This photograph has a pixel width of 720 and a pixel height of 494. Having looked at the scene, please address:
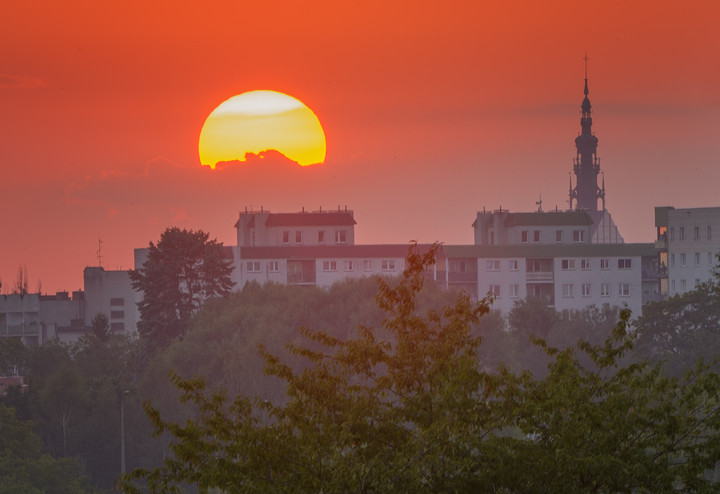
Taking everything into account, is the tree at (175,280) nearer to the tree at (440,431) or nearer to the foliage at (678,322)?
the foliage at (678,322)

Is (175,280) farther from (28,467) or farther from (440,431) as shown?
(440,431)

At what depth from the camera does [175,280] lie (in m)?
175

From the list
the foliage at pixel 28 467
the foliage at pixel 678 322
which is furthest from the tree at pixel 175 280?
the foliage at pixel 28 467

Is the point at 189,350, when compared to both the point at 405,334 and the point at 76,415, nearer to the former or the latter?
the point at 76,415

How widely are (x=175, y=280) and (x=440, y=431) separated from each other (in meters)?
143

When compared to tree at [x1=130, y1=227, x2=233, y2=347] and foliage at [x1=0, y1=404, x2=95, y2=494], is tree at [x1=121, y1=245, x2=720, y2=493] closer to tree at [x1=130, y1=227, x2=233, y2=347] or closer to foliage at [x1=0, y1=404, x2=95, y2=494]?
foliage at [x1=0, y1=404, x2=95, y2=494]

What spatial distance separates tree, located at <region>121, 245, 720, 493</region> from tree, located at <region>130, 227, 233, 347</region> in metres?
135

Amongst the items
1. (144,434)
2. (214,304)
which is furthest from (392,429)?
(214,304)

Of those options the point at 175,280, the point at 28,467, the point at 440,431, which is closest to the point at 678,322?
the point at 175,280

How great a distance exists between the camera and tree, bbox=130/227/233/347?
172 metres

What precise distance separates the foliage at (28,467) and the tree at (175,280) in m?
57.5

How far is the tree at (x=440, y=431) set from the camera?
107 ft

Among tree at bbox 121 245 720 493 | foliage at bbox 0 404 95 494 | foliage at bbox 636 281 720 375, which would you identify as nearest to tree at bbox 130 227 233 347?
foliage at bbox 636 281 720 375

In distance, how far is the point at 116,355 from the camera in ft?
572
